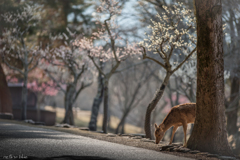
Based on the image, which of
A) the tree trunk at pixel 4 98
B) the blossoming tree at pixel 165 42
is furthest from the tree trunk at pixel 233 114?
the tree trunk at pixel 4 98

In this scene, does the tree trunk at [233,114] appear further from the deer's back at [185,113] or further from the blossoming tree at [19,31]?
the blossoming tree at [19,31]

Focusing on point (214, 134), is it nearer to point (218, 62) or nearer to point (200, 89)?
point (200, 89)

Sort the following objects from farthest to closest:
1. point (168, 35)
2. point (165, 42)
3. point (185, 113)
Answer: point (165, 42) → point (168, 35) → point (185, 113)

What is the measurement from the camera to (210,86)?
28.6ft

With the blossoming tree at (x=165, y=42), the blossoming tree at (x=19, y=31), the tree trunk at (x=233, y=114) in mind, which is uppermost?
the blossoming tree at (x=19, y=31)

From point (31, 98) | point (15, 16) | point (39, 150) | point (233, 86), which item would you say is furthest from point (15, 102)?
point (39, 150)

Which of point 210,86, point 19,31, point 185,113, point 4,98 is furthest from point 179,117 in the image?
point 4,98

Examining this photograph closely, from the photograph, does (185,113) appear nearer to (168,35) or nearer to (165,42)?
(168,35)

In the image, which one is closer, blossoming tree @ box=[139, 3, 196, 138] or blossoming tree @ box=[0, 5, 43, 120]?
blossoming tree @ box=[139, 3, 196, 138]

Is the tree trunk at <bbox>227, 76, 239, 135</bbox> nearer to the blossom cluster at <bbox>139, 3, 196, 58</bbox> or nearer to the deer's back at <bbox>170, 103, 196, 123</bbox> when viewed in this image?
the blossom cluster at <bbox>139, 3, 196, 58</bbox>

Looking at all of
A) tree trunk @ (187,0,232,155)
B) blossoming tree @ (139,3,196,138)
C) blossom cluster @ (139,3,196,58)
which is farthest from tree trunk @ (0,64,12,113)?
tree trunk @ (187,0,232,155)

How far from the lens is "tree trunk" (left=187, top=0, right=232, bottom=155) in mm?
8562

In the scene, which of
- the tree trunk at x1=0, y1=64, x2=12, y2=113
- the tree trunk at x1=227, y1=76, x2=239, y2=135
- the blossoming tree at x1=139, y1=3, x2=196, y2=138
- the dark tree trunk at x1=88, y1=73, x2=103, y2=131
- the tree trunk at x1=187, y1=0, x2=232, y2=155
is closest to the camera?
the tree trunk at x1=187, y1=0, x2=232, y2=155

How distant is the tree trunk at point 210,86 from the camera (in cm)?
856
